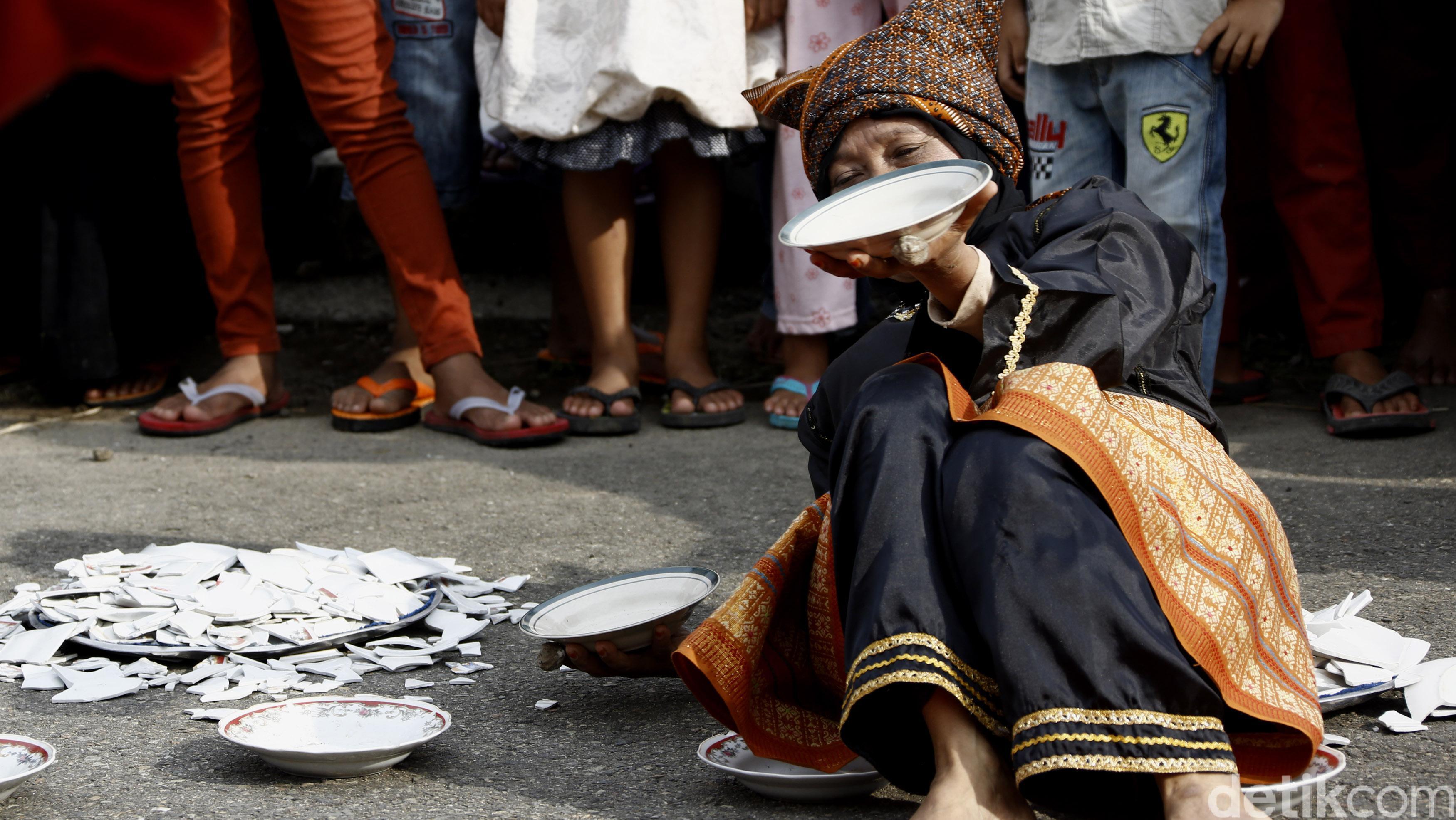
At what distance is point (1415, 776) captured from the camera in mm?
1523

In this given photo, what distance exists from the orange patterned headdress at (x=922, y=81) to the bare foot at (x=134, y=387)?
288cm

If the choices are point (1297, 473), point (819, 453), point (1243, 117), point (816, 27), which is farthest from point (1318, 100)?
point (819, 453)

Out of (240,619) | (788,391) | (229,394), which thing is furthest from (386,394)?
(240,619)

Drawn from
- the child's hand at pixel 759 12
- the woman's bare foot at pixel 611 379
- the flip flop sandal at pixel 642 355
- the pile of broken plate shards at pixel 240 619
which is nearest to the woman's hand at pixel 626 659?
the pile of broken plate shards at pixel 240 619

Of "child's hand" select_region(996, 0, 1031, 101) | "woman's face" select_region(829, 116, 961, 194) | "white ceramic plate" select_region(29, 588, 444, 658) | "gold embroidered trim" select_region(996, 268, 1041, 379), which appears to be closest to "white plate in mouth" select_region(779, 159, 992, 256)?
"gold embroidered trim" select_region(996, 268, 1041, 379)

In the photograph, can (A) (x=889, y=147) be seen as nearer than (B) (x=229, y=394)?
Yes

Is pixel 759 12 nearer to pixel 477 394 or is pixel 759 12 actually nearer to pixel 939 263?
pixel 477 394

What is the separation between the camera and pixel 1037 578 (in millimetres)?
1330

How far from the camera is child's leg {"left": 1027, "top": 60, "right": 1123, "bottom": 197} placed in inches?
124

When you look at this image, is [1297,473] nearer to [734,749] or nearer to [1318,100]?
[1318,100]

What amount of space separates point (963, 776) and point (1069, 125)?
2.18m

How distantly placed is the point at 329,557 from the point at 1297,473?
6.80 feet

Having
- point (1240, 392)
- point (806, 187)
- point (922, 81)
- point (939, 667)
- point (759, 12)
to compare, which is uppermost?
point (759, 12)

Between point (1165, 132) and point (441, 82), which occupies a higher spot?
point (441, 82)
